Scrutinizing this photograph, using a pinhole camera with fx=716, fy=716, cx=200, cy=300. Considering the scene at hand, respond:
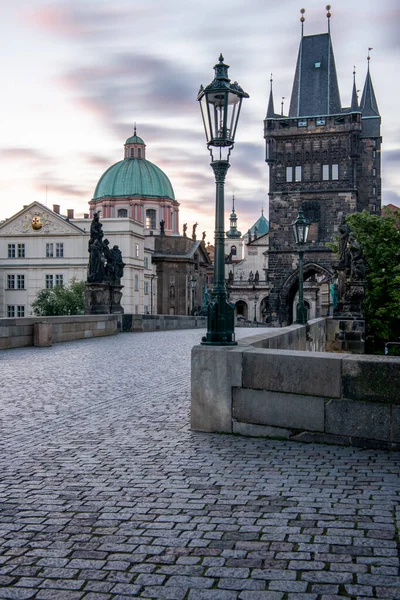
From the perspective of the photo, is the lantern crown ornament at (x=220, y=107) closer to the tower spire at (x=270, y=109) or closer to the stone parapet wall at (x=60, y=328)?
the stone parapet wall at (x=60, y=328)

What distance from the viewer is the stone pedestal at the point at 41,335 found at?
18516 millimetres

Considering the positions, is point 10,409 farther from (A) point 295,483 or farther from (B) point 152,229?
(B) point 152,229

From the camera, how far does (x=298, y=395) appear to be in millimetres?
6445

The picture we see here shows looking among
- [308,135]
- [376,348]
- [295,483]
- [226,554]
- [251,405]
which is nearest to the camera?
[226,554]

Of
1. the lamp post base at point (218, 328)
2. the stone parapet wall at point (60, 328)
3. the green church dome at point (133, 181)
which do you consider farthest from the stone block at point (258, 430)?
the green church dome at point (133, 181)

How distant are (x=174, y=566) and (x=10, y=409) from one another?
16.4 ft

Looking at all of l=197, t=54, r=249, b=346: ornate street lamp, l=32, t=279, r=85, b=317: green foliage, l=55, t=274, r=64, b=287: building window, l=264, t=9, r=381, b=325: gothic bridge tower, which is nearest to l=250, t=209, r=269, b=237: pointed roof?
l=264, t=9, r=381, b=325: gothic bridge tower

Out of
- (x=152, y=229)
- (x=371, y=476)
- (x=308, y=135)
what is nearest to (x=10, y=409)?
(x=371, y=476)

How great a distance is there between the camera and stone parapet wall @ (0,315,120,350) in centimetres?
1762

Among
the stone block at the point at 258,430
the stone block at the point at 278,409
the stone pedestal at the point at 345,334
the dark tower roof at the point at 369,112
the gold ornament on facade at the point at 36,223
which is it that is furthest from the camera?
the dark tower roof at the point at 369,112

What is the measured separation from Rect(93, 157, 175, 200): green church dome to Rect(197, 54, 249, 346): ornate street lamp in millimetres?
80825

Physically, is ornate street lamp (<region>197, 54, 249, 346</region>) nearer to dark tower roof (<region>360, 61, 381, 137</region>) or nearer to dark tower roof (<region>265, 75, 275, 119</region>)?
dark tower roof (<region>265, 75, 275, 119</region>)

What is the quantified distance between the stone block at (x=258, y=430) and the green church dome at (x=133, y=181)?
82.9 m

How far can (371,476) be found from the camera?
522 centimetres
